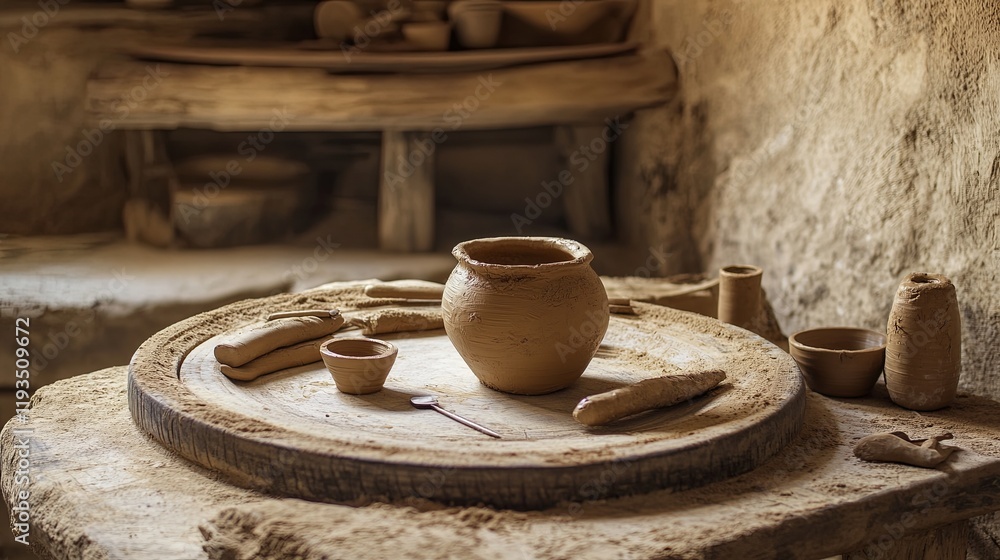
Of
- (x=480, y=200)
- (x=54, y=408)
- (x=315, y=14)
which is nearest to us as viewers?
(x=54, y=408)

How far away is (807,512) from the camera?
2293 millimetres

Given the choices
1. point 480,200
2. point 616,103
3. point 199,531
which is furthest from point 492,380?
point 480,200

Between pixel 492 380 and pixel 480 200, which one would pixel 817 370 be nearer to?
pixel 492 380

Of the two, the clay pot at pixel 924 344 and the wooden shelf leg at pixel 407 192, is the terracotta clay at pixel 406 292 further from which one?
the wooden shelf leg at pixel 407 192

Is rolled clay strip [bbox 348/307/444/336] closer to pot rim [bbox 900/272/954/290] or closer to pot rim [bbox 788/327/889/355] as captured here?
pot rim [bbox 788/327/889/355]

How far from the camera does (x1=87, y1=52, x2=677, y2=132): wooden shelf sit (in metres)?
5.95

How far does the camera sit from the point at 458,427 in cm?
265

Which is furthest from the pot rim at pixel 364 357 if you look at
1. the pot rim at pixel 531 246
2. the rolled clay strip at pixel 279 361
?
the pot rim at pixel 531 246

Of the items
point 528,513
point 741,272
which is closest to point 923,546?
point 528,513

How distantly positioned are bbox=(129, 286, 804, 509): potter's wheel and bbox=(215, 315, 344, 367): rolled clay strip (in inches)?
3.0

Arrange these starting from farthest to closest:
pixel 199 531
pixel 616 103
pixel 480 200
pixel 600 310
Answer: pixel 480 200, pixel 616 103, pixel 600 310, pixel 199 531

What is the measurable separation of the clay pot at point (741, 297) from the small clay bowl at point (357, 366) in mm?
1587

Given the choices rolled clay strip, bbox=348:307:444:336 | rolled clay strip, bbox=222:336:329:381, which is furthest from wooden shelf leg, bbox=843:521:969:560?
rolled clay strip, bbox=222:336:329:381

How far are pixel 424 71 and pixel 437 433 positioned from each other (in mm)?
4072
